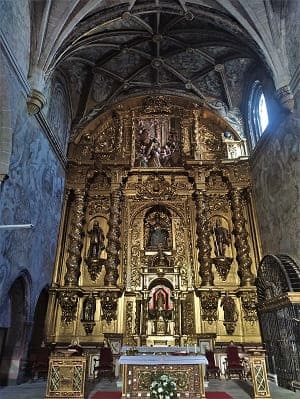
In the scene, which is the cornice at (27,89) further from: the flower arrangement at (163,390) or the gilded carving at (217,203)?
the flower arrangement at (163,390)

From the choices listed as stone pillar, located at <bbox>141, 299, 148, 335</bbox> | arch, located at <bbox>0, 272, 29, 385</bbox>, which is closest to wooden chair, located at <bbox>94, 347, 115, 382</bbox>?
stone pillar, located at <bbox>141, 299, 148, 335</bbox>

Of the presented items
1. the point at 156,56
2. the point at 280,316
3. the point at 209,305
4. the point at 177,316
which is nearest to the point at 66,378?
the point at 177,316

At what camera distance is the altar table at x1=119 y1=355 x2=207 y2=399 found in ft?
24.5

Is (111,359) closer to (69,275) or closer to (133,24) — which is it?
(69,275)

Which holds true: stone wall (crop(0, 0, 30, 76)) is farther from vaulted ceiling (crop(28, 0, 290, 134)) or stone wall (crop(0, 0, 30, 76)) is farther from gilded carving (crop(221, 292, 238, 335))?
gilded carving (crop(221, 292, 238, 335))

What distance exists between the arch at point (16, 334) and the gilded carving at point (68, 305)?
2.25 metres

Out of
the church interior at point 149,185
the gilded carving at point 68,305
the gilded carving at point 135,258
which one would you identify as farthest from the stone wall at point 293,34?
the gilded carving at point 68,305

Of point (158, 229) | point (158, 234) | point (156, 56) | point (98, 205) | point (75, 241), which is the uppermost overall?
point (156, 56)

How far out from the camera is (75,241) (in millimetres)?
14062

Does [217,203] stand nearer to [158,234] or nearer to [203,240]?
[203,240]

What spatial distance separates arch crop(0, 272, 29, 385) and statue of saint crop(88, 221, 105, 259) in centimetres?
374

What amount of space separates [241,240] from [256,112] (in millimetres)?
6048

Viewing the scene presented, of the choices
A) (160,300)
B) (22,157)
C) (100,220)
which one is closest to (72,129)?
(100,220)

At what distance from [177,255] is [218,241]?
191 cm
